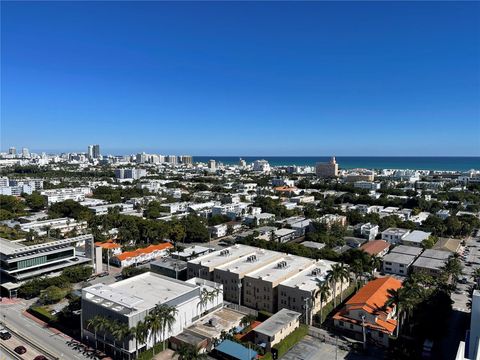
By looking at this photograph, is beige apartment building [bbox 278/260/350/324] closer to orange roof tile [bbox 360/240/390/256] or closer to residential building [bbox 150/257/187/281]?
residential building [bbox 150/257/187/281]

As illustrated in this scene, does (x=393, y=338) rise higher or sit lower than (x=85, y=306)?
lower

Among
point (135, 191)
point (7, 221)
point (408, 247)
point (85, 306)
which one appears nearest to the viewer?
point (85, 306)

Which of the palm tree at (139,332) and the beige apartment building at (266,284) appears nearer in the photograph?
the palm tree at (139,332)

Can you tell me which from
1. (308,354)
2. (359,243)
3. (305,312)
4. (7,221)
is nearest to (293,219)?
(359,243)

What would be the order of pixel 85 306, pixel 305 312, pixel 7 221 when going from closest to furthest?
1. pixel 85 306
2. pixel 305 312
3. pixel 7 221

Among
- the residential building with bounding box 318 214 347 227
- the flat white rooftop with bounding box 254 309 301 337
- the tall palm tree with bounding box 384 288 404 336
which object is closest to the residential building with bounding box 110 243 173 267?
the flat white rooftop with bounding box 254 309 301 337

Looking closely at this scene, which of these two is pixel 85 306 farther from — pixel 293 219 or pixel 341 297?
pixel 293 219

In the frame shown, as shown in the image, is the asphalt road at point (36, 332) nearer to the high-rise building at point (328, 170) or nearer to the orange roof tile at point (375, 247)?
the orange roof tile at point (375, 247)

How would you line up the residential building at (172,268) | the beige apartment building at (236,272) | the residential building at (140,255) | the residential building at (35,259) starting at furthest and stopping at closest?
the residential building at (140,255), the residential building at (172,268), the residential building at (35,259), the beige apartment building at (236,272)

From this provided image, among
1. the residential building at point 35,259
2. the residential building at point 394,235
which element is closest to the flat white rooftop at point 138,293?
the residential building at point 35,259
